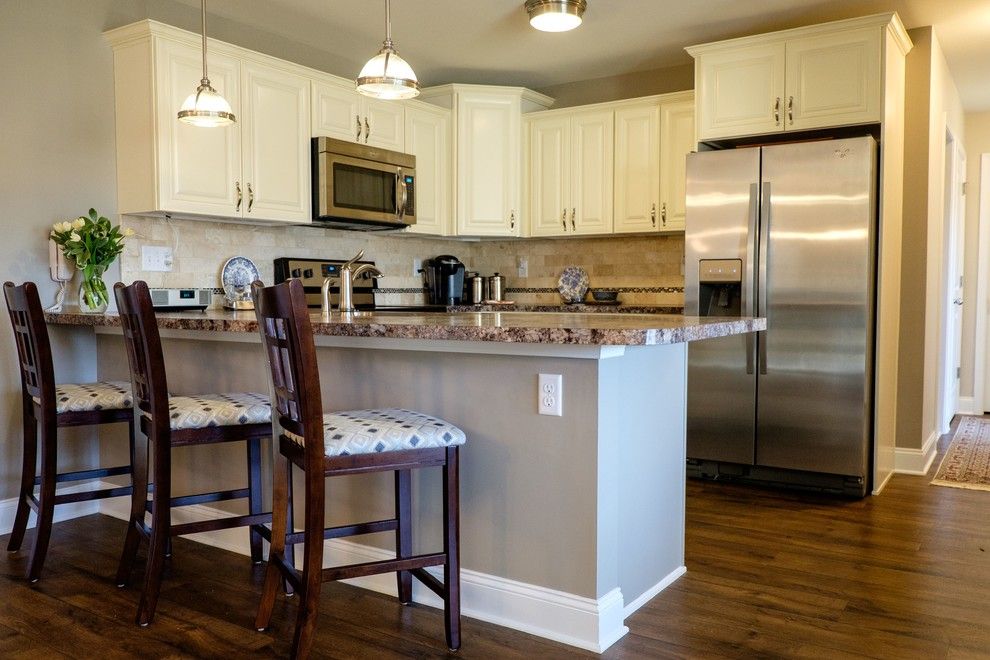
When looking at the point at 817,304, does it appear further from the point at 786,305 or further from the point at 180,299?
the point at 180,299

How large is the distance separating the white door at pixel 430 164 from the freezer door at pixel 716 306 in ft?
5.60

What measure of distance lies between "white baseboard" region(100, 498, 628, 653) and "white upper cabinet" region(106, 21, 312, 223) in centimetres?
196

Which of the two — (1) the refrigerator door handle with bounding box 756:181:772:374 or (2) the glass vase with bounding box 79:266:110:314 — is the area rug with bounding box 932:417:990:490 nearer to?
(1) the refrigerator door handle with bounding box 756:181:772:374

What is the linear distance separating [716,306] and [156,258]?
2848mm

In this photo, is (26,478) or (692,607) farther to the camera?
(26,478)

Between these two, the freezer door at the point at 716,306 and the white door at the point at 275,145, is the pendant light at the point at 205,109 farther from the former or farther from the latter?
the freezer door at the point at 716,306

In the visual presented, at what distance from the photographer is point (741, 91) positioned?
165 inches

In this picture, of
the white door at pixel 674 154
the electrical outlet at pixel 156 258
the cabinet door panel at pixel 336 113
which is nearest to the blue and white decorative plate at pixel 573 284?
the white door at pixel 674 154

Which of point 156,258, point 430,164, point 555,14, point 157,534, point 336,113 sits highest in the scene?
point 555,14

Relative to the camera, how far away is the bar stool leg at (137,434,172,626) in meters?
2.39

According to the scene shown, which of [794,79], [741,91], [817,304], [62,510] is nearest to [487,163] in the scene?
[741,91]

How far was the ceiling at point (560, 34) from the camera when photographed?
156 inches

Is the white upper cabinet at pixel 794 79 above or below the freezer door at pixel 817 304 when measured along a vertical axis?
above

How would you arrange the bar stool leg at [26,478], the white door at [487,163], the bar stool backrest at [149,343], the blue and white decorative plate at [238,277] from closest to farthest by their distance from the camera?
the bar stool backrest at [149,343]
the bar stool leg at [26,478]
the blue and white decorative plate at [238,277]
the white door at [487,163]
